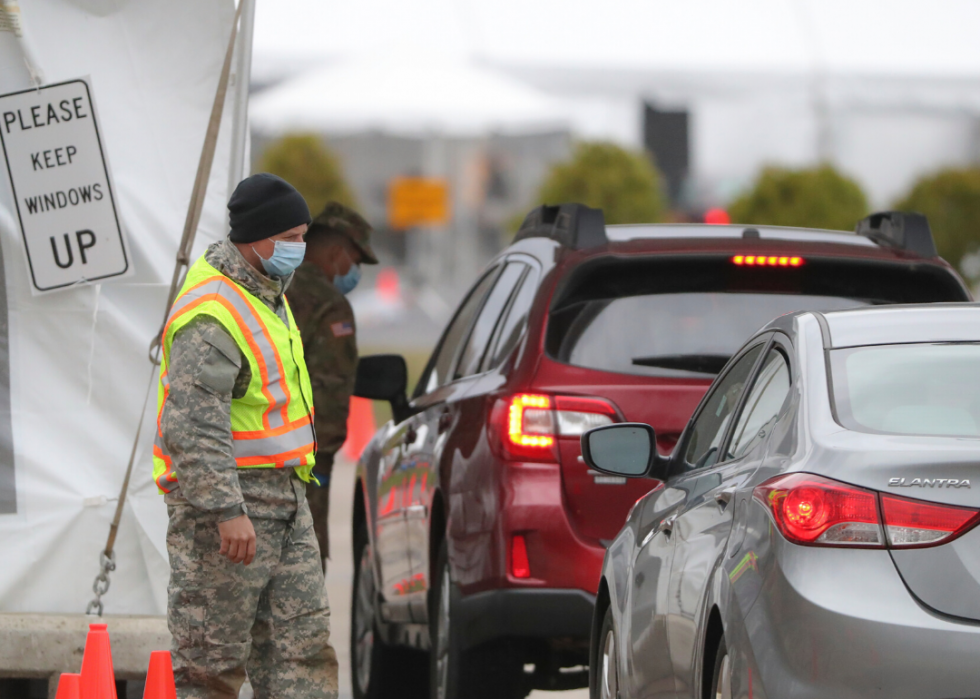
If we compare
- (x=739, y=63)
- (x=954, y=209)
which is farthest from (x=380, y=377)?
(x=739, y=63)

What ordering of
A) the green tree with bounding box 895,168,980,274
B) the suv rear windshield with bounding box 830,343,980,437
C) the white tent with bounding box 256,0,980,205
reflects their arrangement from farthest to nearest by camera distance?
the white tent with bounding box 256,0,980,205
the green tree with bounding box 895,168,980,274
the suv rear windshield with bounding box 830,343,980,437

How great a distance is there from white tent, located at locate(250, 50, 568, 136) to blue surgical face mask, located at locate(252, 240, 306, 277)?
77.3 feet

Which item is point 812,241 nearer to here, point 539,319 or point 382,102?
point 539,319

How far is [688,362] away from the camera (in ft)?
18.5

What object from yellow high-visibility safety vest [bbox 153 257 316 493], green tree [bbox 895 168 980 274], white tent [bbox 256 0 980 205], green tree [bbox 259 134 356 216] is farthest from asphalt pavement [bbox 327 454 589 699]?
green tree [bbox 259 134 356 216]

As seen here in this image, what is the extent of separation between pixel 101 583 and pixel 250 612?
4.49ft

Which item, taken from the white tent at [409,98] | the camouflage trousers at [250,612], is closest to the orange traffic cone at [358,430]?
the white tent at [409,98]

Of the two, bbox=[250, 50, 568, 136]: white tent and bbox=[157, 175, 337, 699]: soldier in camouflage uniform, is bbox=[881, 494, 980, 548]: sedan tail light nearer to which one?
bbox=[157, 175, 337, 699]: soldier in camouflage uniform

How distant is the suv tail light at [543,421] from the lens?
552 cm

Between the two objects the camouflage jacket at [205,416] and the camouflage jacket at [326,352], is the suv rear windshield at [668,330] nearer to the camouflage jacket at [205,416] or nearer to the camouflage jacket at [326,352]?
the camouflage jacket at [205,416]

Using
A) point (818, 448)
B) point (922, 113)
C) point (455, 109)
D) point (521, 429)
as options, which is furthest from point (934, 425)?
point (922, 113)

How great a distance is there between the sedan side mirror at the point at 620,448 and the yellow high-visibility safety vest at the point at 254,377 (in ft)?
3.16

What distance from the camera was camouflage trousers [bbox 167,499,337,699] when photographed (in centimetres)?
502

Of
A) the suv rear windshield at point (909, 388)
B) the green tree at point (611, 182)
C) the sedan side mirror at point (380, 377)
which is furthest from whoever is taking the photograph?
the green tree at point (611, 182)
